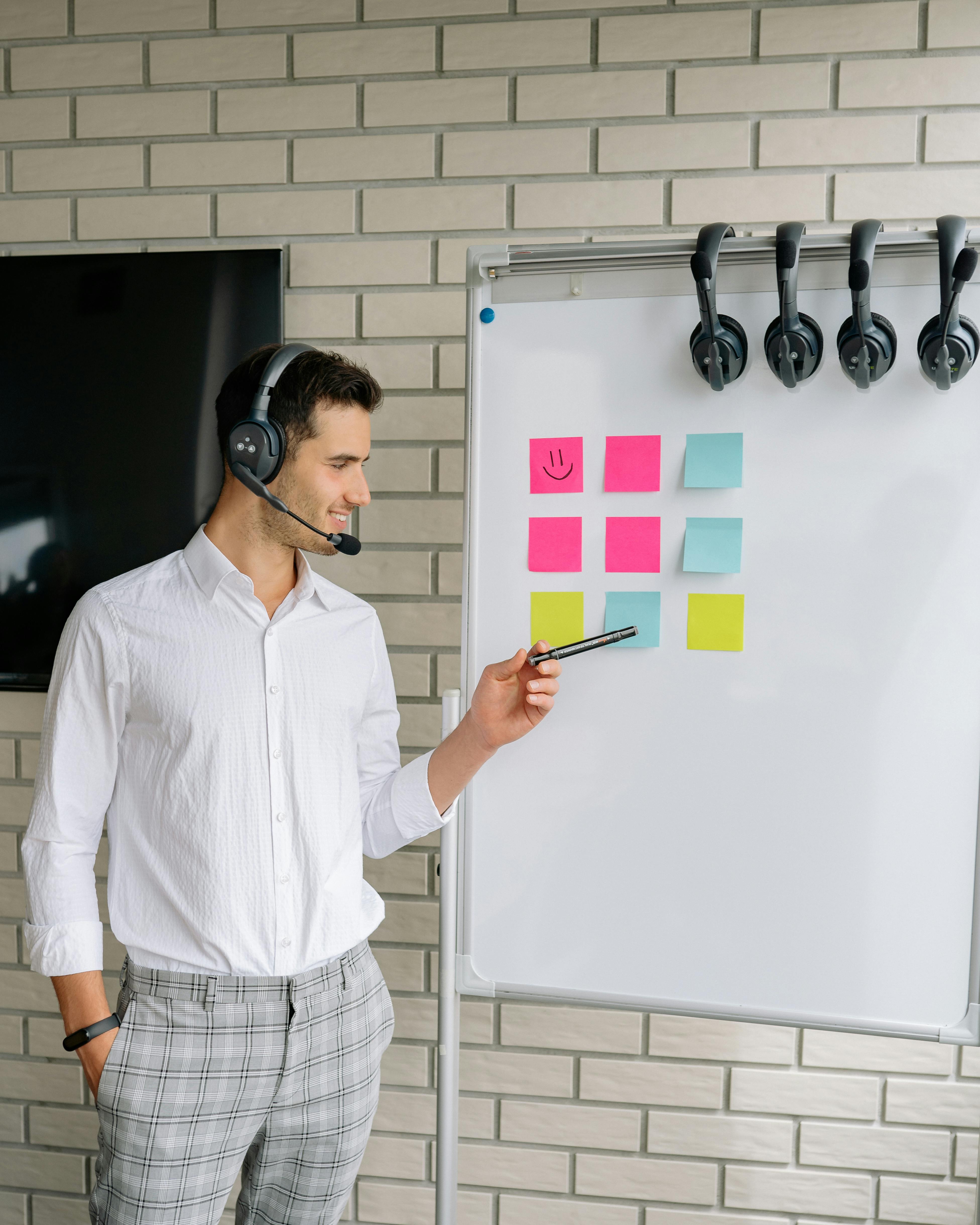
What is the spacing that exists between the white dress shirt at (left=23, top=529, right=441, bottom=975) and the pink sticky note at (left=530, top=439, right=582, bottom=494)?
40cm

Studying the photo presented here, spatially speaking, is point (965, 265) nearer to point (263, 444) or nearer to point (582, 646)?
point (582, 646)

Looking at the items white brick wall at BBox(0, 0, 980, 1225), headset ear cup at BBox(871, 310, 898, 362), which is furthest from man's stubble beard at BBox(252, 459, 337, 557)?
headset ear cup at BBox(871, 310, 898, 362)

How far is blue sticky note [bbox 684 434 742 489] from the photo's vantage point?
120 cm

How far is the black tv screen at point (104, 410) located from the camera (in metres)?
1.61

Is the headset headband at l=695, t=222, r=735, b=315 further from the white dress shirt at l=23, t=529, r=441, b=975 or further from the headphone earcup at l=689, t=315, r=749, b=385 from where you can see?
the white dress shirt at l=23, t=529, r=441, b=975

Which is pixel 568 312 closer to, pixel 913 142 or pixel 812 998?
pixel 913 142

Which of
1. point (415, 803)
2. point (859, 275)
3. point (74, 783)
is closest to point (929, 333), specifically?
point (859, 275)

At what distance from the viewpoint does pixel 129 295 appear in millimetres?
1628

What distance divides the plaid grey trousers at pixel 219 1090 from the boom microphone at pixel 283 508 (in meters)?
0.57

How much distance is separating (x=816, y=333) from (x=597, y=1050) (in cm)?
127

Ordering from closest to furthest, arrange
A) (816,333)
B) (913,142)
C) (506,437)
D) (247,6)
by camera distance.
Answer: (816,333) → (506,437) → (913,142) → (247,6)

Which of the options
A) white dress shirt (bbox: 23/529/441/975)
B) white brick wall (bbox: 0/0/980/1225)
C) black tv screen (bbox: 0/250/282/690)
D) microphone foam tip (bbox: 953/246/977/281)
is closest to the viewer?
microphone foam tip (bbox: 953/246/977/281)

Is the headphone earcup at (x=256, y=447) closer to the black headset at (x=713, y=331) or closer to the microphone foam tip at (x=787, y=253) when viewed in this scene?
the black headset at (x=713, y=331)

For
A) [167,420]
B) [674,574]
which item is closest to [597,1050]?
[674,574]
